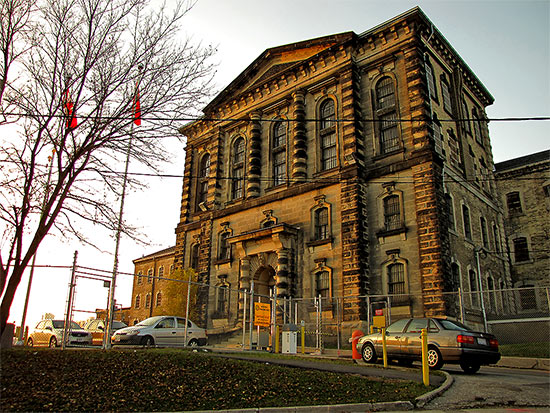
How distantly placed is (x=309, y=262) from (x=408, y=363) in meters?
11.7

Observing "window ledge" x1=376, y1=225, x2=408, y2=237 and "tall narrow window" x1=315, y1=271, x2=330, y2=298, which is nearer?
"window ledge" x1=376, y1=225, x2=408, y2=237

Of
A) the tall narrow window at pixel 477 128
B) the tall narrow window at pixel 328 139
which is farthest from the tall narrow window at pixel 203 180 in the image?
the tall narrow window at pixel 477 128

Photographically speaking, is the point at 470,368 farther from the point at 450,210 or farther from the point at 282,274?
the point at 282,274

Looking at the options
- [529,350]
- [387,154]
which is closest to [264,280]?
[387,154]

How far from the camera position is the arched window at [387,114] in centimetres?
2676

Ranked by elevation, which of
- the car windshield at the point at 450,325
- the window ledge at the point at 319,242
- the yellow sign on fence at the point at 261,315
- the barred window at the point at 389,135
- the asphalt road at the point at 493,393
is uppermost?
the barred window at the point at 389,135

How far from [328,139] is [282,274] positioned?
30.3 feet

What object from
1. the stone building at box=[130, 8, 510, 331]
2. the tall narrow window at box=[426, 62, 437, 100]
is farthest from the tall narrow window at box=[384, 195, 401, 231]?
the tall narrow window at box=[426, 62, 437, 100]

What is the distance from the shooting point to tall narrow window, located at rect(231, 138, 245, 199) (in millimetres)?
34750

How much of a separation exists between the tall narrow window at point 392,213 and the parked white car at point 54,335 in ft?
53.4

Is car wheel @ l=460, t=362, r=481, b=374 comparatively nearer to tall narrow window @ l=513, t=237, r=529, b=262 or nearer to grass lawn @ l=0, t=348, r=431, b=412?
grass lawn @ l=0, t=348, r=431, b=412

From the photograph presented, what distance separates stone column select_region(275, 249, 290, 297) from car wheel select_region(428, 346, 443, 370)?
13.6 meters

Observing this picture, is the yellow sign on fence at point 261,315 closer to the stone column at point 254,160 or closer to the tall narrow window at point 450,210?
the tall narrow window at point 450,210

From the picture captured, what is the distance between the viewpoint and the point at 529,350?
57.5ft
